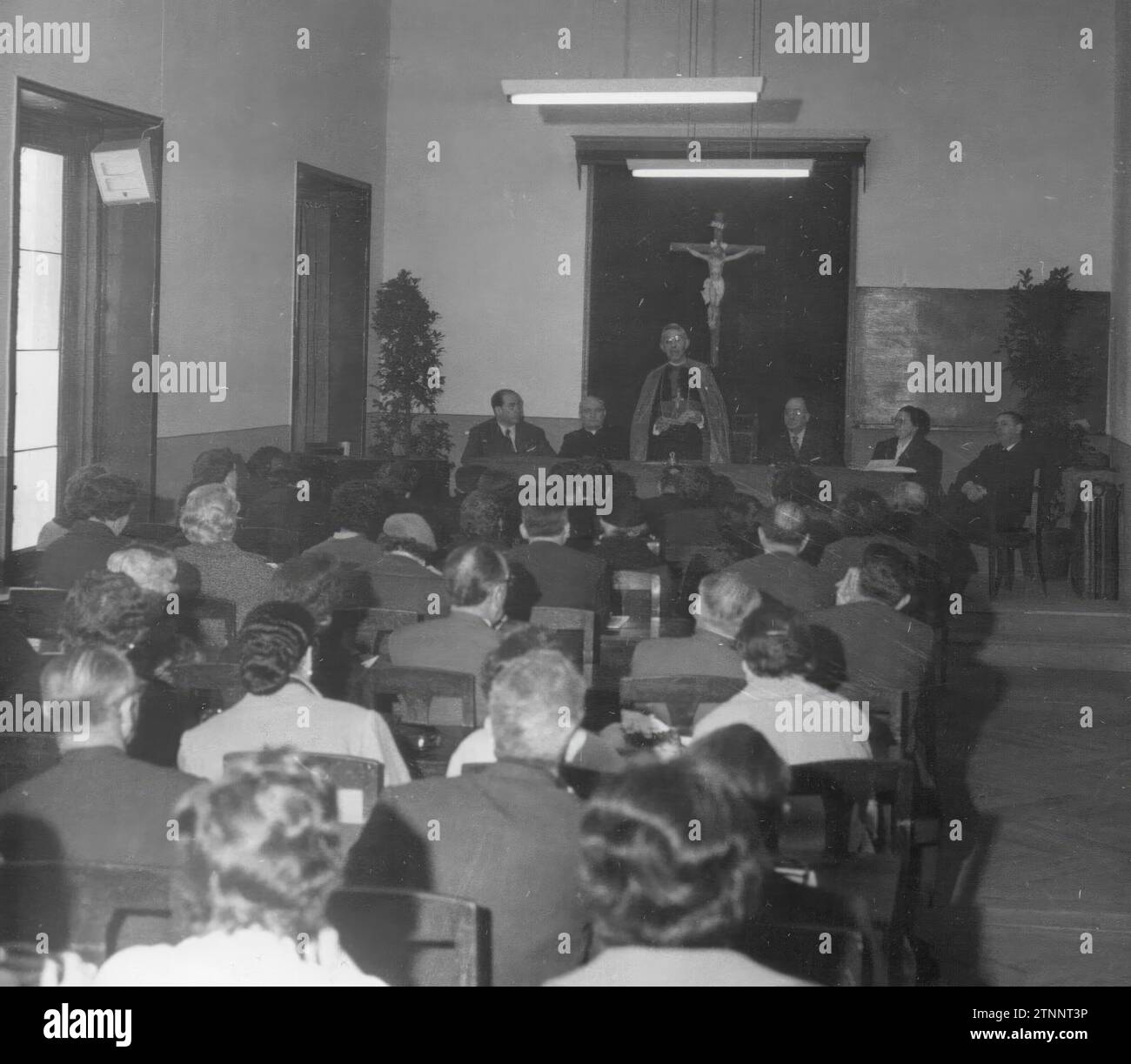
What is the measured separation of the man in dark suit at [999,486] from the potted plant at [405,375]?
12.2 ft

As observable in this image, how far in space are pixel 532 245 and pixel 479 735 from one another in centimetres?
854

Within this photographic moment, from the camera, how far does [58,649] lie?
Result: 3492mm

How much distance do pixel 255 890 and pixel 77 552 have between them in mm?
2681

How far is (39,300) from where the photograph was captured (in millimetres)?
5930

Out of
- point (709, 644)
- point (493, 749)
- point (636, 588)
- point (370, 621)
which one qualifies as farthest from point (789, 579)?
point (493, 749)

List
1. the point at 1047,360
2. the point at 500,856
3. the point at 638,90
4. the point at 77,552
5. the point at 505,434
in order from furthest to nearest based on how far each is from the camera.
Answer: the point at 1047,360, the point at 505,434, the point at 638,90, the point at 77,552, the point at 500,856

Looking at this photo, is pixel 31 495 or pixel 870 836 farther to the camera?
pixel 31 495

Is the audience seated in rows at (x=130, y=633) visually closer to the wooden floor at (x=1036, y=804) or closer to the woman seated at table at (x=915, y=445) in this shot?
the wooden floor at (x=1036, y=804)

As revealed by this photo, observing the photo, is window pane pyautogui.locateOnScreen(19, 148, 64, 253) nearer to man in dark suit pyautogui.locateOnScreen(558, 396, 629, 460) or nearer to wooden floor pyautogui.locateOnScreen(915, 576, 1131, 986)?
man in dark suit pyautogui.locateOnScreen(558, 396, 629, 460)

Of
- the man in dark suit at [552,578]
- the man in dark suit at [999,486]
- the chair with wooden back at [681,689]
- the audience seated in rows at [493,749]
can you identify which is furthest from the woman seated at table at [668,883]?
the man in dark suit at [999,486]

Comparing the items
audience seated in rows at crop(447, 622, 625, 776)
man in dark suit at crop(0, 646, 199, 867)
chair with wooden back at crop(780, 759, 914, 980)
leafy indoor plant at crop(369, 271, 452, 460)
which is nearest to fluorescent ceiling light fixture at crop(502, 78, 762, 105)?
leafy indoor plant at crop(369, 271, 452, 460)

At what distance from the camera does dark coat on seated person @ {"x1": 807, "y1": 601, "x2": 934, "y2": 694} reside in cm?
358

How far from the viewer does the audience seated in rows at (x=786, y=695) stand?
2738 mm

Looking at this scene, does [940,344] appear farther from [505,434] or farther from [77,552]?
[77,552]
